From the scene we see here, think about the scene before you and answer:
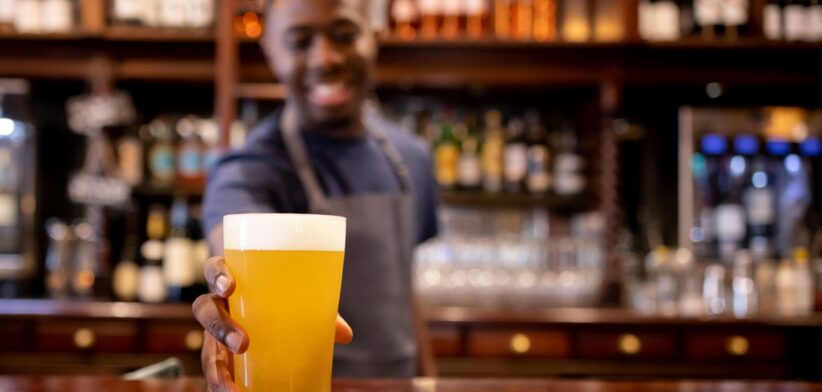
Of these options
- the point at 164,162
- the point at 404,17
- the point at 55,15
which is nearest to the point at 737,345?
the point at 404,17

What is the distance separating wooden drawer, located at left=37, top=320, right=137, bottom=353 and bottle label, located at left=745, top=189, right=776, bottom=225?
2546 millimetres

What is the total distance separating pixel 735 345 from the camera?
2.77 m

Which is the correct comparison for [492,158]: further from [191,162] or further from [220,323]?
[220,323]

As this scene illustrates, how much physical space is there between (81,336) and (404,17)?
1.76m

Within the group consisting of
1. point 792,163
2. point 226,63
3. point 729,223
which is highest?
point 226,63

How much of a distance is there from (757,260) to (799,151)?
1.74 feet

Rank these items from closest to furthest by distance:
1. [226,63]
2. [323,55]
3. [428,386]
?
[428,386]
[323,55]
[226,63]

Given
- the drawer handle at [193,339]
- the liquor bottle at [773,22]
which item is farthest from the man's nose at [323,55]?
the liquor bottle at [773,22]

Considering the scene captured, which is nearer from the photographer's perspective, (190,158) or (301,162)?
(301,162)

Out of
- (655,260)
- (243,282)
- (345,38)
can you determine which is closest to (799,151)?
(655,260)

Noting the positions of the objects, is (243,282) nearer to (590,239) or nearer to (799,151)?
(590,239)

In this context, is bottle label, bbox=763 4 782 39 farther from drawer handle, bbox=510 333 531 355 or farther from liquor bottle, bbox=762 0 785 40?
drawer handle, bbox=510 333 531 355

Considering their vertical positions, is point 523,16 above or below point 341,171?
above

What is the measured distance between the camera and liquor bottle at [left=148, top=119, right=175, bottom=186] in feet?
10.7
